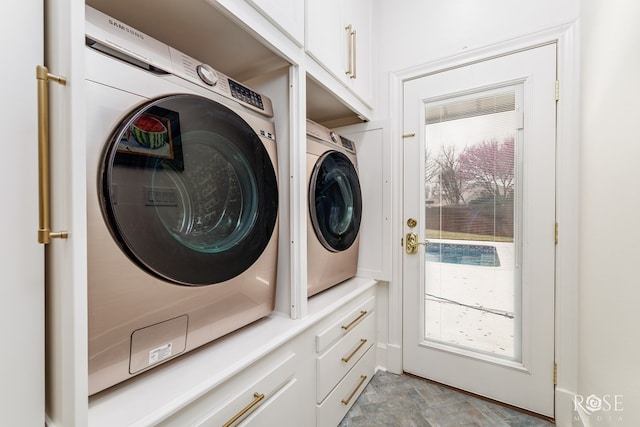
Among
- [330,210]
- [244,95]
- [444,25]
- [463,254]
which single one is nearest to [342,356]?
[330,210]

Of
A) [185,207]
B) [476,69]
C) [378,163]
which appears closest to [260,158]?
[185,207]

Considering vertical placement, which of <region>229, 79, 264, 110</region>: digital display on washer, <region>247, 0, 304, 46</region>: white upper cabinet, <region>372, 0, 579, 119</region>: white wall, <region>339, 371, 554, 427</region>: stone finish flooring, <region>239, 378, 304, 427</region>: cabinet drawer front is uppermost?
<region>372, 0, 579, 119</region>: white wall

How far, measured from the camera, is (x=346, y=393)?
1.37 meters

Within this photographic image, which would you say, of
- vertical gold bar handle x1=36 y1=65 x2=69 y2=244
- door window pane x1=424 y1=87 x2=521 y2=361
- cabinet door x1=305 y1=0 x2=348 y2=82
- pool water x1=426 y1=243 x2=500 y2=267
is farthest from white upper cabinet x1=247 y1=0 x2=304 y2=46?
pool water x1=426 y1=243 x2=500 y2=267

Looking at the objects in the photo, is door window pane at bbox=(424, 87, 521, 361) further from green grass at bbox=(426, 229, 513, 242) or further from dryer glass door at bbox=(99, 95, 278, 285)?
dryer glass door at bbox=(99, 95, 278, 285)

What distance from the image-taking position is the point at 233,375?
0.74 metres

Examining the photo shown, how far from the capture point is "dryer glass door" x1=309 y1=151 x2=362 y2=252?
1.28 m

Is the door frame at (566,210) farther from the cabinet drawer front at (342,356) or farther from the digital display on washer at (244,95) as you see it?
the digital display on washer at (244,95)

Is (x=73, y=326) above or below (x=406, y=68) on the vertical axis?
below

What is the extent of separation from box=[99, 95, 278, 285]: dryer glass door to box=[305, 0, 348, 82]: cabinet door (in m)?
0.54

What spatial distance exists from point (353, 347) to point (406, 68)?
1749 millimetres

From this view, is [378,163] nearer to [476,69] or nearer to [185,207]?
[476,69]

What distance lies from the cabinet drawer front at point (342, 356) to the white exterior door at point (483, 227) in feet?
1.13

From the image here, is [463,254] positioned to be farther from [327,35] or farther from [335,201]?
[327,35]
